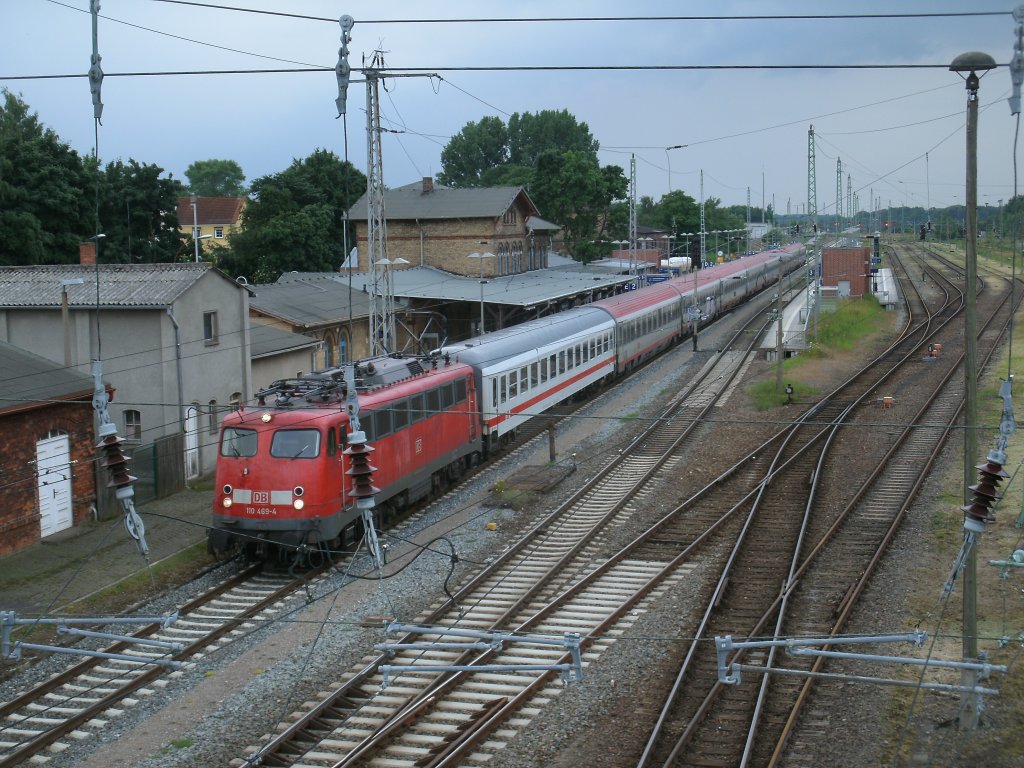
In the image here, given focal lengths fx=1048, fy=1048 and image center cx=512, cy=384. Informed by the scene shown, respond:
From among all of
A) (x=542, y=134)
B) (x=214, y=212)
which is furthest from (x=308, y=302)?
(x=542, y=134)

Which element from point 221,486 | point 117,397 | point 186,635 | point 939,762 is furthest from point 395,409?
point 939,762

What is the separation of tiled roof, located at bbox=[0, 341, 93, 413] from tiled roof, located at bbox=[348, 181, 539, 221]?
2907 centimetres

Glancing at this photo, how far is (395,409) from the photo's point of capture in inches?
709

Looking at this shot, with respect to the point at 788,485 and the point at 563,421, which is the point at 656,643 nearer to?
the point at 788,485

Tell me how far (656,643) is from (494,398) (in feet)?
35.7

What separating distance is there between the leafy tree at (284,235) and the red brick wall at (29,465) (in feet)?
119

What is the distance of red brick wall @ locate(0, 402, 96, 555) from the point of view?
17.8 meters

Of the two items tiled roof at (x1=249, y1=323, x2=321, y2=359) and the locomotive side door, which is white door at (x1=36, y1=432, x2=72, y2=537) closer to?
the locomotive side door

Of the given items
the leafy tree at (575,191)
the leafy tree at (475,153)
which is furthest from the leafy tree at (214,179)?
the leafy tree at (575,191)

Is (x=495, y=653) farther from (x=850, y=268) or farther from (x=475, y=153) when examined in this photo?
(x=475, y=153)

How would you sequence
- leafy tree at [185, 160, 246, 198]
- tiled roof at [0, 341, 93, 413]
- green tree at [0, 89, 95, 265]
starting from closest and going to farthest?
tiled roof at [0, 341, 93, 413], green tree at [0, 89, 95, 265], leafy tree at [185, 160, 246, 198]

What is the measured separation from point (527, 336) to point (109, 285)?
1021 centimetres

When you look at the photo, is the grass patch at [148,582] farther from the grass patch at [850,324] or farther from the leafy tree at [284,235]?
the leafy tree at [284,235]

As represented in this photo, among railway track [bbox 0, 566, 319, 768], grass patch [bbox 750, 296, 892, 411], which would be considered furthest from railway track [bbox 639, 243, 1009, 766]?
railway track [bbox 0, 566, 319, 768]
